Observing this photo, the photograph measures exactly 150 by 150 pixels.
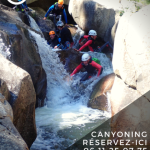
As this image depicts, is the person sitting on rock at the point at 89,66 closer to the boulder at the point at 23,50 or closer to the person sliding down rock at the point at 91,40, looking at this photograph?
the boulder at the point at 23,50

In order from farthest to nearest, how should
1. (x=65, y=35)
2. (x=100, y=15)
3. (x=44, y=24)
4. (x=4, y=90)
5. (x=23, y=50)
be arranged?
(x=44, y=24) < (x=100, y=15) < (x=65, y=35) < (x=23, y=50) < (x=4, y=90)

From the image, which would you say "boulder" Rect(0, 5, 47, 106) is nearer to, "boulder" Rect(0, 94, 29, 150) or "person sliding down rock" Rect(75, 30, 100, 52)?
"boulder" Rect(0, 94, 29, 150)

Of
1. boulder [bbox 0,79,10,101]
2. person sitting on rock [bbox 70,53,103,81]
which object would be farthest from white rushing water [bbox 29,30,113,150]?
boulder [bbox 0,79,10,101]

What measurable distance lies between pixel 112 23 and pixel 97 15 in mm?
924

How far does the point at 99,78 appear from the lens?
6.40 meters

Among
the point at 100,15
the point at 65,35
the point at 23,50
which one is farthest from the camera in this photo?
the point at 100,15

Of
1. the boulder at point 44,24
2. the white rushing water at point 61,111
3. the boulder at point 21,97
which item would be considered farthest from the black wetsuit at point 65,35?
the boulder at point 21,97

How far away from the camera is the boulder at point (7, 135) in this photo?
173cm

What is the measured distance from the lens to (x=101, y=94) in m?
5.54

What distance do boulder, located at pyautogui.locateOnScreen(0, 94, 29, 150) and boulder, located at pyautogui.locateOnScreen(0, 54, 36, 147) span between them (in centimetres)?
48

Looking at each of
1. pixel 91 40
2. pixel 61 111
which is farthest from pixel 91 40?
pixel 61 111

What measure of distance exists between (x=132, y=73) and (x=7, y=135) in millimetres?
1734

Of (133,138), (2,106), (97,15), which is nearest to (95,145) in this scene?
(133,138)

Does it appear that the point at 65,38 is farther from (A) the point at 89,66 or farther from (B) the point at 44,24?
(A) the point at 89,66
